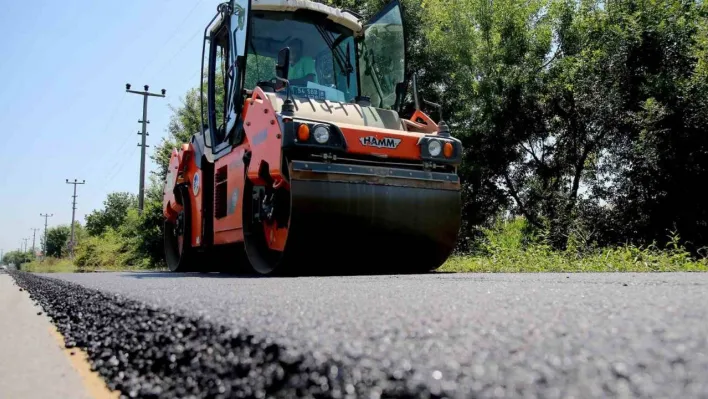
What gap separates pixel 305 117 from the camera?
4531mm

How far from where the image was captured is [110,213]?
47.9 m

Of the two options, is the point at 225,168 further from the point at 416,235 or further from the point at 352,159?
the point at 416,235

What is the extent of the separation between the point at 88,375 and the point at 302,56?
465 cm

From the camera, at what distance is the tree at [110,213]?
45.3 meters

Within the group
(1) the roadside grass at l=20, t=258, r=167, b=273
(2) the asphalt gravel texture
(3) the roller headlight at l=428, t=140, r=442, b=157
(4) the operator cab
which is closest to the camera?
(2) the asphalt gravel texture

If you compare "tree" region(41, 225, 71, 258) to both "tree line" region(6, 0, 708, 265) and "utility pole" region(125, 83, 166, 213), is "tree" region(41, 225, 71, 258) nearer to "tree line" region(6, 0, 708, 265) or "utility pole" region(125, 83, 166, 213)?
"utility pole" region(125, 83, 166, 213)

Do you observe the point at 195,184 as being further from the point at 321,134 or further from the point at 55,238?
the point at 55,238

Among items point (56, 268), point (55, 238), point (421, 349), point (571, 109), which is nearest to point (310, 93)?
point (421, 349)

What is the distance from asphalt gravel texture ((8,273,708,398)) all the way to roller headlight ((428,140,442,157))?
3247 mm

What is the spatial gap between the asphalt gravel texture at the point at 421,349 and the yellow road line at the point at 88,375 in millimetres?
27

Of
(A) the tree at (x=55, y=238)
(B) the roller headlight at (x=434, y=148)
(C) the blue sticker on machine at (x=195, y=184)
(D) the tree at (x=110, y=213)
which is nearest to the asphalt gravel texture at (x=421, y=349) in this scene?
(B) the roller headlight at (x=434, y=148)

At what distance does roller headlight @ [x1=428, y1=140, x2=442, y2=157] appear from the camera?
180 inches

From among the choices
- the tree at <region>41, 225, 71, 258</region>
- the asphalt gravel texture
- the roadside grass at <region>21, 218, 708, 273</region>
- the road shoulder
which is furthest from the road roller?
the tree at <region>41, 225, 71, 258</region>

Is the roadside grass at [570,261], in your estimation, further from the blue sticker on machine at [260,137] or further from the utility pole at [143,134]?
the utility pole at [143,134]
